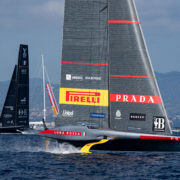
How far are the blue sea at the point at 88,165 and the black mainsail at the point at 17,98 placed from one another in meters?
31.8

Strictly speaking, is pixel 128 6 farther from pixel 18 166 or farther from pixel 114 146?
pixel 18 166

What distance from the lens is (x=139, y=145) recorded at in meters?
25.3

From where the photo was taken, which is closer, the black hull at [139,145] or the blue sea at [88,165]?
the blue sea at [88,165]

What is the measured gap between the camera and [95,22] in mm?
26109

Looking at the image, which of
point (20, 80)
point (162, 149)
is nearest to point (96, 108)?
point (162, 149)

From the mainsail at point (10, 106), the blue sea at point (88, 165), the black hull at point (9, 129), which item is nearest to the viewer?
the blue sea at point (88, 165)

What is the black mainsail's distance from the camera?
2357 inches

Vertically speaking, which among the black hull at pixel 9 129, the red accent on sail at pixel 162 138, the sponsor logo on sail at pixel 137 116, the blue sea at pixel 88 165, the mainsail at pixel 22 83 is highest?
the mainsail at pixel 22 83

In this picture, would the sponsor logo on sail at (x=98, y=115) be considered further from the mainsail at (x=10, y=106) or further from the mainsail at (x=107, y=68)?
the mainsail at (x=10, y=106)

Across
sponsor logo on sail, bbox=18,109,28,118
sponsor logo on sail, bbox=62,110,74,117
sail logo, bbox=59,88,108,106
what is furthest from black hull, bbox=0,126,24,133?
sail logo, bbox=59,88,108,106

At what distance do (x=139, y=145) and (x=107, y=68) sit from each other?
411 centimetres

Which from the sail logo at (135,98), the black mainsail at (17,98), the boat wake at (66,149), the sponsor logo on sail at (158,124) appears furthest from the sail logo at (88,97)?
the black mainsail at (17,98)

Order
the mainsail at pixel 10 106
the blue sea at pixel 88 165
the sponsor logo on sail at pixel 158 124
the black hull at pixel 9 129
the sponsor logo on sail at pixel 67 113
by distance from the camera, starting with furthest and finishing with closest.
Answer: the black hull at pixel 9 129, the mainsail at pixel 10 106, the sponsor logo on sail at pixel 67 113, the sponsor logo on sail at pixel 158 124, the blue sea at pixel 88 165

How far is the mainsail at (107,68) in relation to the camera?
84.9ft
